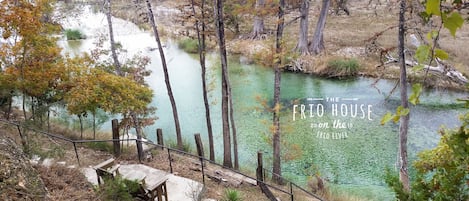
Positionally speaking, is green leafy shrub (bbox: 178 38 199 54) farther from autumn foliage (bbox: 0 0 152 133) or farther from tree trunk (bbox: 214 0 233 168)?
tree trunk (bbox: 214 0 233 168)

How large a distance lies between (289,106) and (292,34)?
423 inches

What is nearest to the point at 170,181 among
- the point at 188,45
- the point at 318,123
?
the point at 318,123

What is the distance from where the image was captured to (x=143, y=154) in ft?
Answer: 30.7

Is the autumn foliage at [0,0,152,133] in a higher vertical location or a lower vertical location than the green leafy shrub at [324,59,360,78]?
higher

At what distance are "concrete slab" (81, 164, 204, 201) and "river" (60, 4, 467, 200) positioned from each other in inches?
134

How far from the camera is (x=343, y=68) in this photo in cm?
1964

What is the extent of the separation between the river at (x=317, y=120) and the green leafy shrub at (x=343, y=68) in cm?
64

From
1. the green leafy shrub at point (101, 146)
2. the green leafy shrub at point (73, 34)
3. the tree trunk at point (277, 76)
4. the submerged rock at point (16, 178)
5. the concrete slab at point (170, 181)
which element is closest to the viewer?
the submerged rock at point (16, 178)

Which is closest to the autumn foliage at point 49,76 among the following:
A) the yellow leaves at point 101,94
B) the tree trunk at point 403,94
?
the yellow leaves at point 101,94

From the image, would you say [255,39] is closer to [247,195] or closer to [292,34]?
[292,34]

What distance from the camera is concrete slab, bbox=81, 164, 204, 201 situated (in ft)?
20.2

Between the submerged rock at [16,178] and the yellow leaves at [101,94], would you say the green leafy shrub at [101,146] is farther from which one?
the submerged rock at [16,178]

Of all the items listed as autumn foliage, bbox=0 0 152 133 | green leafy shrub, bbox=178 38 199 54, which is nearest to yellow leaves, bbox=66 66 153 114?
autumn foliage, bbox=0 0 152 133

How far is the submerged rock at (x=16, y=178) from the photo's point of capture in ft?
14.1
